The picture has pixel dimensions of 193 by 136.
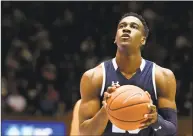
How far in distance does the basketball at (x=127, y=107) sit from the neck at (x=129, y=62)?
513mm

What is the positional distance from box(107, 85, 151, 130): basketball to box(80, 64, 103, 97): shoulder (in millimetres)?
459

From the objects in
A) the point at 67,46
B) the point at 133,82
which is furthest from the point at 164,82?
the point at 67,46

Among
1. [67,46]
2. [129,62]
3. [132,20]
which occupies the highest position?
[132,20]

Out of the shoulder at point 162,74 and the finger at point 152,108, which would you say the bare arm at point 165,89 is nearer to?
the shoulder at point 162,74

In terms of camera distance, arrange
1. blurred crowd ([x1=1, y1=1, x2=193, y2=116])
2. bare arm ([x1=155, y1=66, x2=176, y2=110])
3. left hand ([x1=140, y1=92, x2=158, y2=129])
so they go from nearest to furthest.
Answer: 1. left hand ([x1=140, y1=92, x2=158, y2=129])
2. bare arm ([x1=155, y1=66, x2=176, y2=110])
3. blurred crowd ([x1=1, y1=1, x2=193, y2=116])

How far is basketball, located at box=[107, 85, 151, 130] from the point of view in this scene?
3953 mm

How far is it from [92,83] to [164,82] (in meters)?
0.57

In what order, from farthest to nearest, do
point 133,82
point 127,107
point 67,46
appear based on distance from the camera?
1. point 67,46
2. point 133,82
3. point 127,107

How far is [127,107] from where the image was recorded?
4.00m

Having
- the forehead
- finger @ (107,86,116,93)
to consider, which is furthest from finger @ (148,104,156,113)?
the forehead

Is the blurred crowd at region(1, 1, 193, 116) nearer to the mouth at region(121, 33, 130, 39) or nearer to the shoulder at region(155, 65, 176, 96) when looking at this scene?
the shoulder at region(155, 65, 176, 96)

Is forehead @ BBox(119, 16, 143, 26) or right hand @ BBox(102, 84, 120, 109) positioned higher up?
forehead @ BBox(119, 16, 143, 26)

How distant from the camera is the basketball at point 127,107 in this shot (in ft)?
13.0

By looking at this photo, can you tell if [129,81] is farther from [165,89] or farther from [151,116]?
[151,116]
